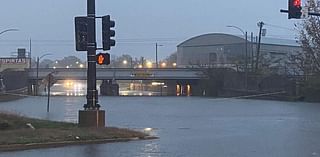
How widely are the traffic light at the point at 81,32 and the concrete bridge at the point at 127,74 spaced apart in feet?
279

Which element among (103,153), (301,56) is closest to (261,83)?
(301,56)

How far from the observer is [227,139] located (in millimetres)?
20172

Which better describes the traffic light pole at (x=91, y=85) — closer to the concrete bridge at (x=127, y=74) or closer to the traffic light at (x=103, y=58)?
the traffic light at (x=103, y=58)

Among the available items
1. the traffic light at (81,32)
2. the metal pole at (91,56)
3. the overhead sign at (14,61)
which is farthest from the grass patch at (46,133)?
the overhead sign at (14,61)

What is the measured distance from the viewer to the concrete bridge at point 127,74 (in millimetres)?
106875

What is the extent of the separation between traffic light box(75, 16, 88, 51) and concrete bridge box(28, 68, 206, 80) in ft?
279

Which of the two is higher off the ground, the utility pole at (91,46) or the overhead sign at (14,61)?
the overhead sign at (14,61)

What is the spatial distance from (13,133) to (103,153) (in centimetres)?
385

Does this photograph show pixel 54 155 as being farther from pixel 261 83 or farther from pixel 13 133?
pixel 261 83

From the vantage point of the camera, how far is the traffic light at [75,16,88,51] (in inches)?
795

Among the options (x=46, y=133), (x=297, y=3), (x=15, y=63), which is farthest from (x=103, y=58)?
(x=15, y=63)

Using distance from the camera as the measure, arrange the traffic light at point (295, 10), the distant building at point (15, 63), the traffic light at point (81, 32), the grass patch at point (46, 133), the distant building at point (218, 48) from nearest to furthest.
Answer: the grass patch at point (46, 133) → the traffic light at point (81, 32) → the traffic light at point (295, 10) → the distant building at point (218, 48) → the distant building at point (15, 63)

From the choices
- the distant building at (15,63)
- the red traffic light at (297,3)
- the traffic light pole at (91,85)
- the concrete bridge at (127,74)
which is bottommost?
the traffic light pole at (91,85)

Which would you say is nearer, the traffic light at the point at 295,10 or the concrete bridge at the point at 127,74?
the traffic light at the point at 295,10
